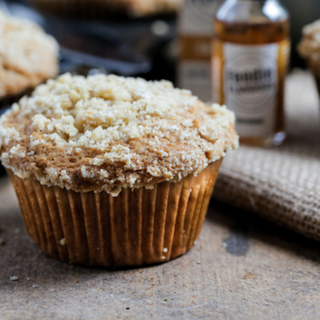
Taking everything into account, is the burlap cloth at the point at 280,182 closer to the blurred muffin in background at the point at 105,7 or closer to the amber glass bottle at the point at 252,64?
the amber glass bottle at the point at 252,64

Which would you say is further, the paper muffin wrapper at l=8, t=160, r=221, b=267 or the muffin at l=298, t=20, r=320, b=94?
the muffin at l=298, t=20, r=320, b=94

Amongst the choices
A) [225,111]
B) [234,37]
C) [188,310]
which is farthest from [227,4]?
[188,310]

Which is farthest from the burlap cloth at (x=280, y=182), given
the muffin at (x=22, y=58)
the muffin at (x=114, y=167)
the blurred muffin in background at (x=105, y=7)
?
the blurred muffin in background at (x=105, y=7)

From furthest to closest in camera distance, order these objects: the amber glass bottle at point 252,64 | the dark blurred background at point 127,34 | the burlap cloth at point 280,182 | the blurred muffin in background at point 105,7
Answer: the blurred muffin in background at point 105,7 < the dark blurred background at point 127,34 < the amber glass bottle at point 252,64 < the burlap cloth at point 280,182

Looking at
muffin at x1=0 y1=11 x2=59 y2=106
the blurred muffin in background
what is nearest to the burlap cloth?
muffin at x1=0 y1=11 x2=59 y2=106

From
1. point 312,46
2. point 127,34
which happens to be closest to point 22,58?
point 127,34

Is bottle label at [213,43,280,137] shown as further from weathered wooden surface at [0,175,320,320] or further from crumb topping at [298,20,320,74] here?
weathered wooden surface at [0,175,320,320]

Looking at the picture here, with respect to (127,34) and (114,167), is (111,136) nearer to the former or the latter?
(114,167)
